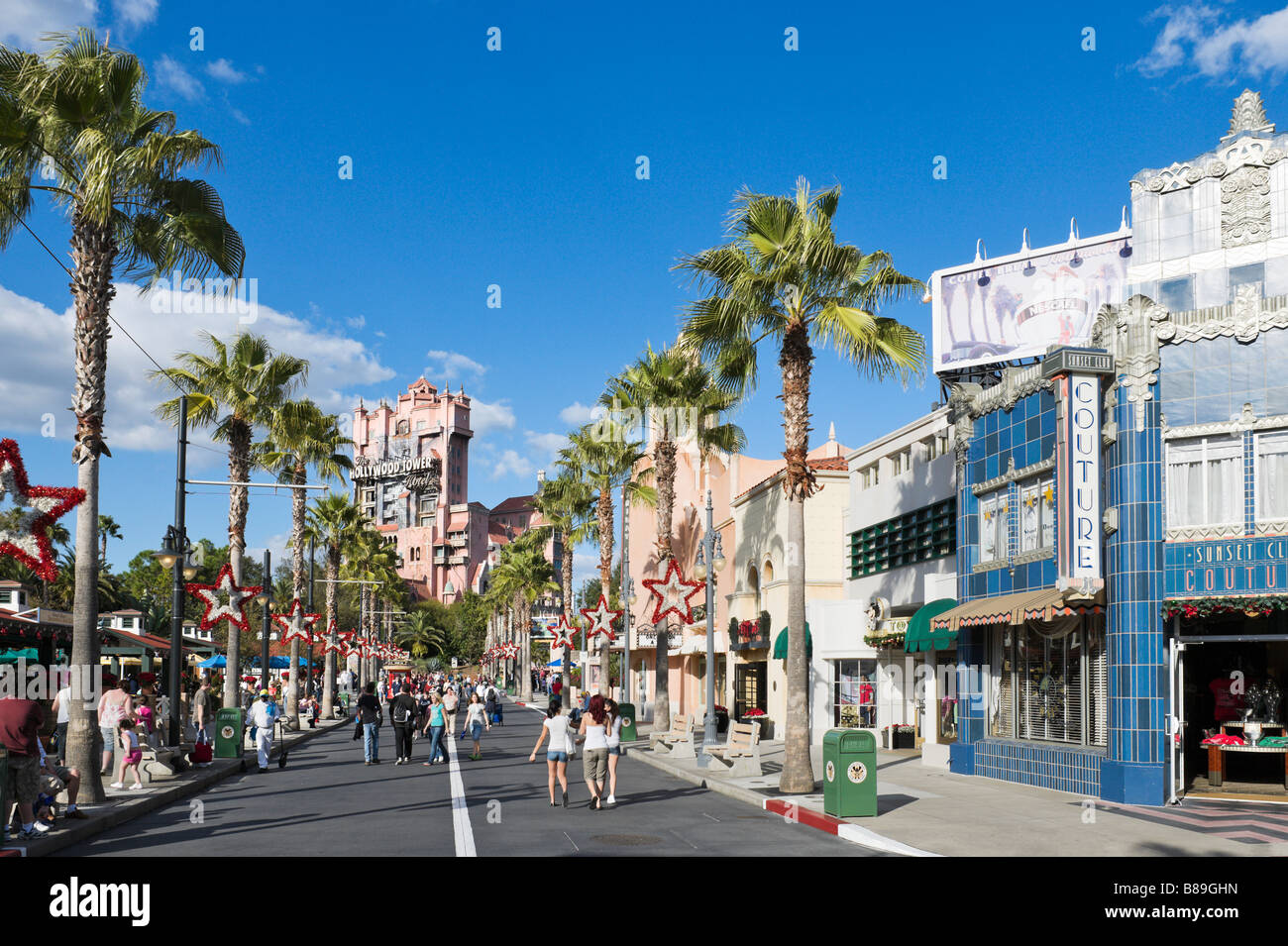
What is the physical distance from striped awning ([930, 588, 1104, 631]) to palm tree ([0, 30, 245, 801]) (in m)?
14.8

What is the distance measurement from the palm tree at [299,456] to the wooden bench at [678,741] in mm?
14126

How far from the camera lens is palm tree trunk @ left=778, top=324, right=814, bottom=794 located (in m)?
20.3

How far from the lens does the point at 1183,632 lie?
1925 cm

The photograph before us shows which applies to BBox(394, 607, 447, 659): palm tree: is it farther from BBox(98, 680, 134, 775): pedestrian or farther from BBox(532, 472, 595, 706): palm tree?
BBox(98, 680, 134, 775): pedestrian

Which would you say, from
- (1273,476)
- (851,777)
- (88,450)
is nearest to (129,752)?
(88,450)

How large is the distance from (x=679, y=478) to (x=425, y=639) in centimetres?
9129

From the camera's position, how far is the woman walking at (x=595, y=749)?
18.4 m

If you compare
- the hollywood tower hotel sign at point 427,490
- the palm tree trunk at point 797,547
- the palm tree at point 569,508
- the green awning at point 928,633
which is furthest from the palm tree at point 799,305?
the hollywood tower hotel sign at point 427,490

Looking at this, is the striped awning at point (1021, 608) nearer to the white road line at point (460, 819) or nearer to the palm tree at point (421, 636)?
the white road line at point (460, 819)

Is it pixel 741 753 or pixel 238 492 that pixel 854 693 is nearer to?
pixel 741 753

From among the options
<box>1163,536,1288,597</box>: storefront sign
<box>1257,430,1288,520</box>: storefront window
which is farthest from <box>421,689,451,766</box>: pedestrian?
<box>1257,430,1288,520</box>: storefront window

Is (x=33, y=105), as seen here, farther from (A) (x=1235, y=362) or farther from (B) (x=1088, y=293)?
(B) (x=1088, y=293)

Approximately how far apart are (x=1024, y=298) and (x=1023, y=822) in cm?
2718
